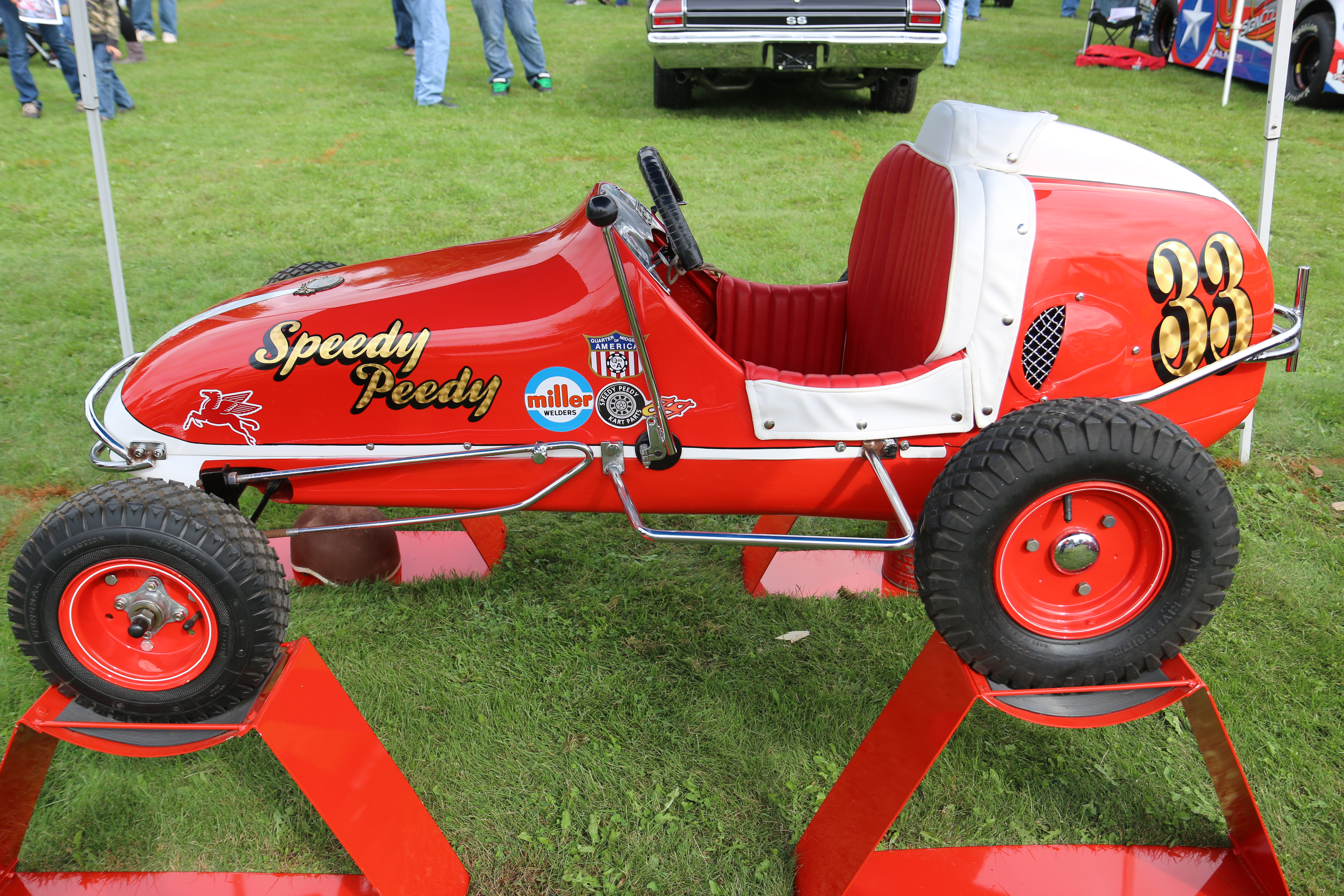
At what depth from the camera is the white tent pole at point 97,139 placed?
9.78 ft

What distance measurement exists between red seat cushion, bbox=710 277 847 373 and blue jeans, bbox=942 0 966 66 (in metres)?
9.00

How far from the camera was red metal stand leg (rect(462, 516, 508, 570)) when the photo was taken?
335 cm

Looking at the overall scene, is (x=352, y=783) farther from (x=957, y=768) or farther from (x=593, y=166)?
(x=593, y=166)

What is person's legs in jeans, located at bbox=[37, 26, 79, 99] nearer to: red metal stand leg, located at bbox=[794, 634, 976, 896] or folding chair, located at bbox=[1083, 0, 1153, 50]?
red metal stand leg, located at bbox=[794, 634, 976, 896]

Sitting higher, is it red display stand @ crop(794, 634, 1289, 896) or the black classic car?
the black classic car

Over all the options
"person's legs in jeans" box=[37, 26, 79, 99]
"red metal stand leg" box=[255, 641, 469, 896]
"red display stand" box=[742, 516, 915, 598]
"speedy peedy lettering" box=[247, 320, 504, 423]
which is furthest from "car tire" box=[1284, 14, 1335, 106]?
"person's legs in jeans" box=[37, 26, 79, 99]

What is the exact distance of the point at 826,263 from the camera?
587cm

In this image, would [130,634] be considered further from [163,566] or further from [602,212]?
[602,212]

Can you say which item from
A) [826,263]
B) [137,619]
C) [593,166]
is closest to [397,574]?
[137,619]

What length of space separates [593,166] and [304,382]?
5.76 m

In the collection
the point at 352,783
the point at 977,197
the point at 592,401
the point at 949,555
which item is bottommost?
the point at 352,783

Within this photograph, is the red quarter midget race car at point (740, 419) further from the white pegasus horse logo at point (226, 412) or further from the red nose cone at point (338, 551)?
the red nose cone at point (338, 551)

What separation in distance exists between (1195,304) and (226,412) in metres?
2.62

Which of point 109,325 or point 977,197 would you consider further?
point 109,325
